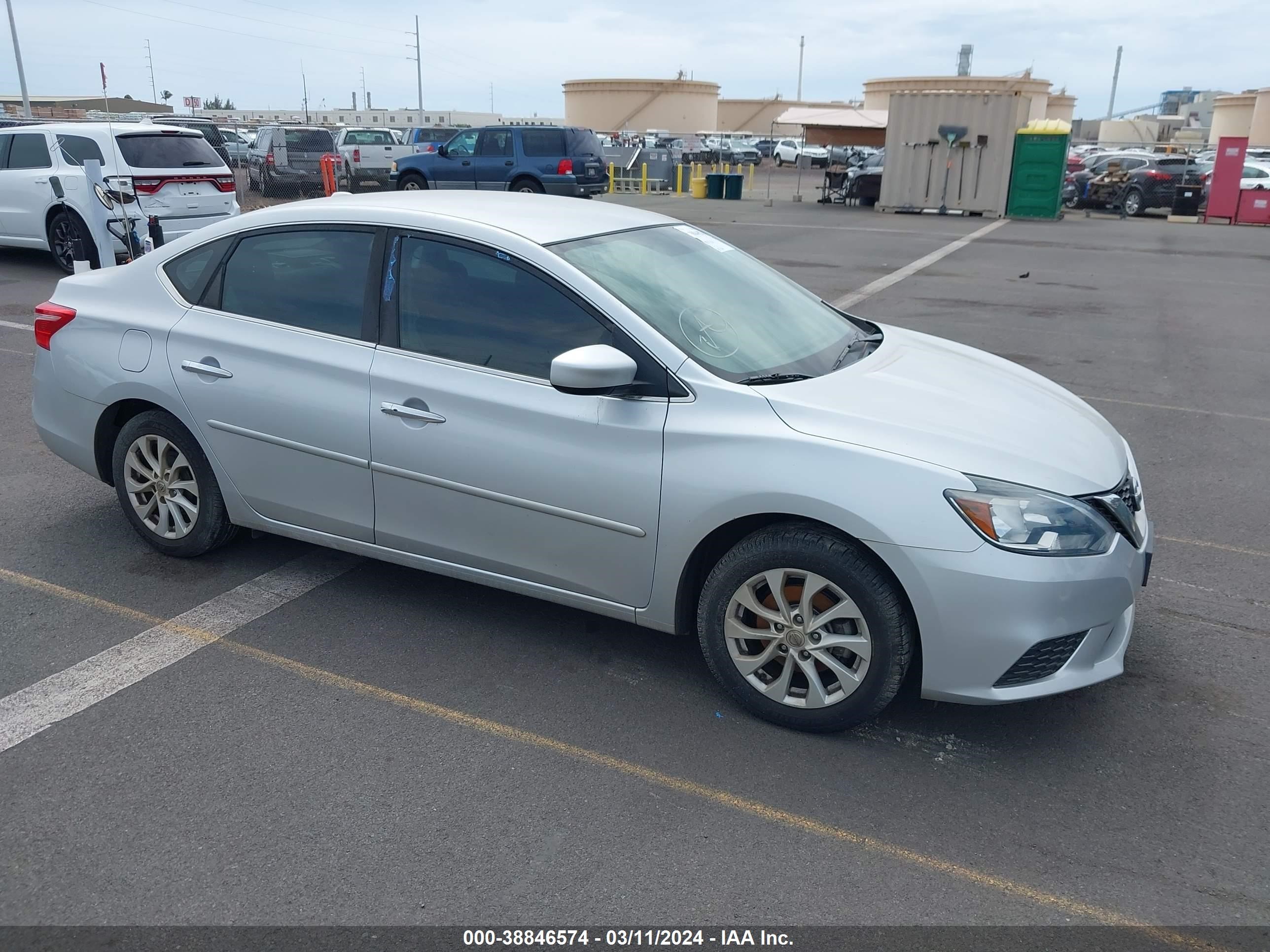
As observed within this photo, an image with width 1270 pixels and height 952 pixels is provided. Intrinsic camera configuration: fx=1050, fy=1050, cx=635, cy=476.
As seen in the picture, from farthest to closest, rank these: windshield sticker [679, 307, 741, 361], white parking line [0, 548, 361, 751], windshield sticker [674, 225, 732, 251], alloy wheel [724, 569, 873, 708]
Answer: windshield sticker [674, 225, 732, 251]
windshield sticker [679, 307, 741, 361]
white parking line [0, 548, 361, 751]
alloy wheel [724, 569, 873, 708]

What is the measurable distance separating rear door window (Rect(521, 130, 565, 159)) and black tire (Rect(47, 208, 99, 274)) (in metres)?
10.9

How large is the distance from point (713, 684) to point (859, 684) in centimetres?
68

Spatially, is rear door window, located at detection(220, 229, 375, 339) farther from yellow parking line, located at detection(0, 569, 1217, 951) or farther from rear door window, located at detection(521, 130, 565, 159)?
rear door window, located at detection(521, 130, 565, 159)

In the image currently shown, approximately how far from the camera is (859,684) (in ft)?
11.1

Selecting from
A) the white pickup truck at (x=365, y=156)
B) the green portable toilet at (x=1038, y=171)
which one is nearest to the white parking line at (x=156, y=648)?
the white pickup truck at (x=365, y=156)

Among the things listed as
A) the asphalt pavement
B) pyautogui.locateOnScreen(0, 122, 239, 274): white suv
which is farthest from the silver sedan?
pyautogui.locateOnScreen(0, 122, 239, 274): white suv

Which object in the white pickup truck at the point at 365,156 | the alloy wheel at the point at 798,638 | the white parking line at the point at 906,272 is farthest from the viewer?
the white pickup truck at the point at 365,156

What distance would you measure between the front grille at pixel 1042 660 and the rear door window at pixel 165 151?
12.6 m

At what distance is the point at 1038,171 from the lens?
26531 millimetres

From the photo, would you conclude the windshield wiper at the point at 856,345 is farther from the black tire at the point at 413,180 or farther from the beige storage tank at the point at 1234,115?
the beige storage tank at the point at 1234,115

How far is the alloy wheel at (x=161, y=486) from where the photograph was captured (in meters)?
4.68

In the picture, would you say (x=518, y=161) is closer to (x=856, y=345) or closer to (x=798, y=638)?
(x=856, y=345)

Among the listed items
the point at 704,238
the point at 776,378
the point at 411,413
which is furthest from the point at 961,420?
the point at 411,413

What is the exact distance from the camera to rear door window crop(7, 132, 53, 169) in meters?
13.2
